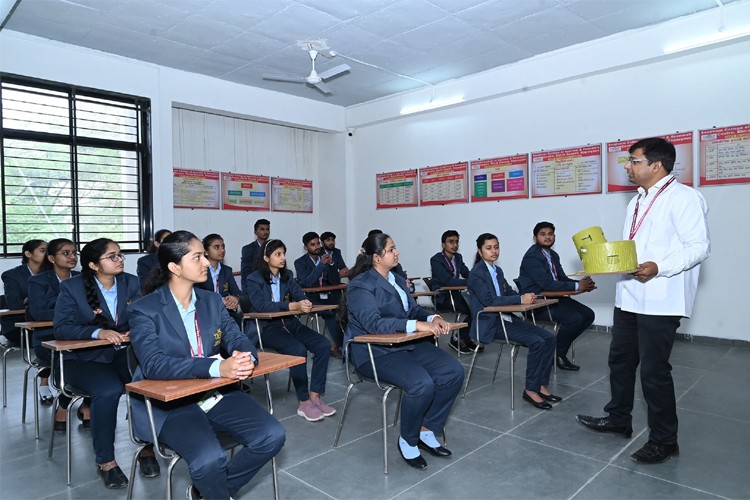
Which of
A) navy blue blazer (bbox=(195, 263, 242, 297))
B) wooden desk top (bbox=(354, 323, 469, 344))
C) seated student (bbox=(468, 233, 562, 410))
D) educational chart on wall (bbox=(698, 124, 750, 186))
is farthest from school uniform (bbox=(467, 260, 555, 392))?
educational chart on wall (bbox=(698, 124, 750, 186))

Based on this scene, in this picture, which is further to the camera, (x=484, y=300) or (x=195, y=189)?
(x=195, y=189)

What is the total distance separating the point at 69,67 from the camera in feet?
19.0

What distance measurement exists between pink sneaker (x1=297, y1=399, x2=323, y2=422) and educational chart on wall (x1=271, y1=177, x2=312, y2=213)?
222 inches

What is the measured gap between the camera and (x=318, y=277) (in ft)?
19.5

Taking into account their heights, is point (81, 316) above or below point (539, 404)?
above

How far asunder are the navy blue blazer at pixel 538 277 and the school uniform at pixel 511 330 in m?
0.60

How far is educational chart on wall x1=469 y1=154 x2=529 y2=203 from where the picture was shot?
6828 millimetres

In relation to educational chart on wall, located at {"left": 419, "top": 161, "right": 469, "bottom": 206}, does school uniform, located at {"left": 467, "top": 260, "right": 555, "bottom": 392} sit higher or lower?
lower

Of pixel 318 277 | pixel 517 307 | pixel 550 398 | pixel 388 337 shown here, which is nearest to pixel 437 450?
pixel 388 337

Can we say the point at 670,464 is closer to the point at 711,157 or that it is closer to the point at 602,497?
the point at 602,497

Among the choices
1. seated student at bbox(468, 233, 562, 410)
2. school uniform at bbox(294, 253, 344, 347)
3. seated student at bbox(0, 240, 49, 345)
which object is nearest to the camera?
seated student at bbox(468, 233, 562, 410)

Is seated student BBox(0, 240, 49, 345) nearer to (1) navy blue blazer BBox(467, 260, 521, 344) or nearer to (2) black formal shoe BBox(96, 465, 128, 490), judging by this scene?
(2) black formal shoe BBox(96, 465, 128, 490)

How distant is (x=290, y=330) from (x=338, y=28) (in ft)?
11.3

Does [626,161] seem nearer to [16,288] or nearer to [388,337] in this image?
[388,337]
